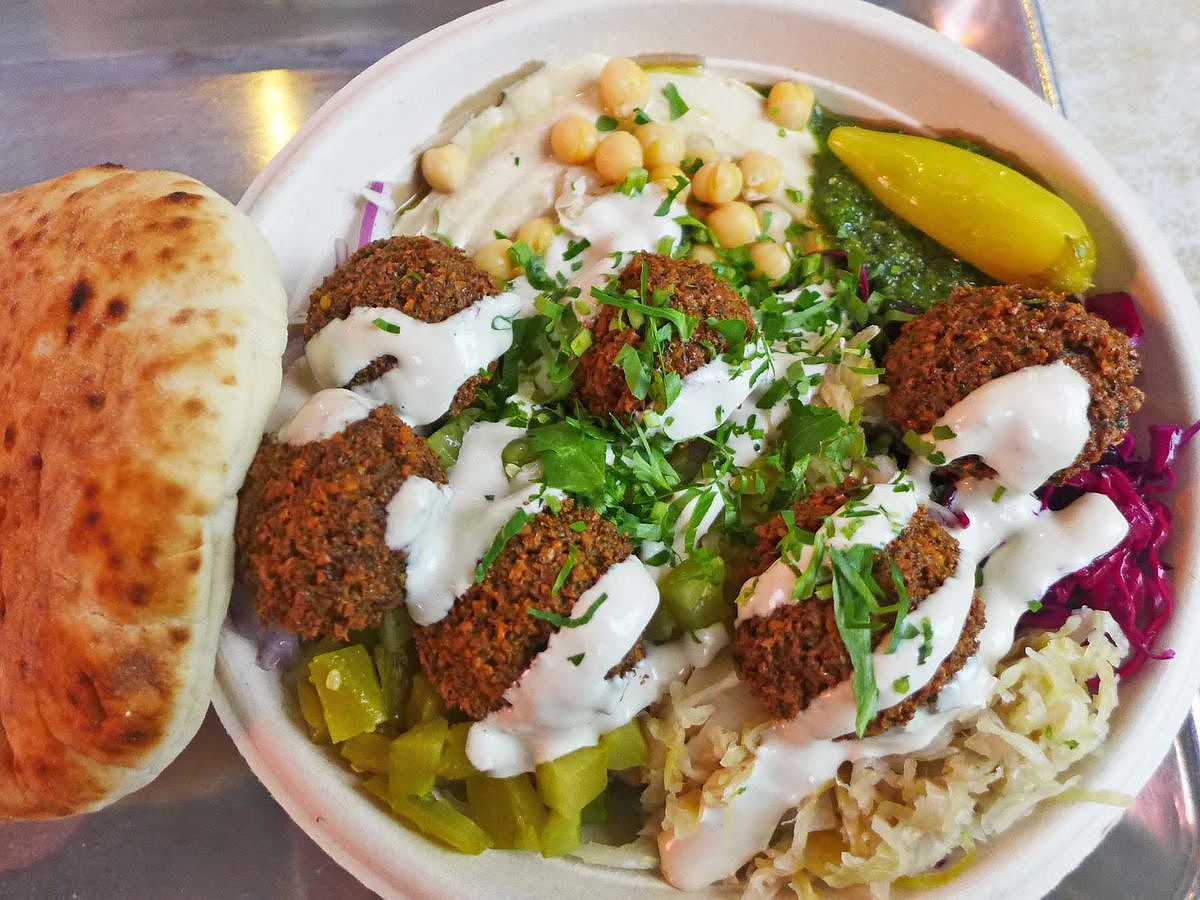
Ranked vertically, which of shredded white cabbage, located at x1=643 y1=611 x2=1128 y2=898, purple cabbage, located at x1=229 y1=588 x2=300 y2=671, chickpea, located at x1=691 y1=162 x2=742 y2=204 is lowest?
purple cabbage, located at x1=229 y1=588 x2=300 y2=671

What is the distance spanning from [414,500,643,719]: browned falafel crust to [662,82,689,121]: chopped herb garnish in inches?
66.5

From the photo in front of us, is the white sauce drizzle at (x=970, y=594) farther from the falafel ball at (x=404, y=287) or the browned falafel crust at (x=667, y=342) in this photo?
the falafel ball at (x=404, y=287)

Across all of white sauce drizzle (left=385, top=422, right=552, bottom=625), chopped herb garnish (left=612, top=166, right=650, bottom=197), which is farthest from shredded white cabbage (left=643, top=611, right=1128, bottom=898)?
chopped herb garnish (left=612, top=166, right=650, bottom=197)

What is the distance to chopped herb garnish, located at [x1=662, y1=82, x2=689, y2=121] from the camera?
3.02 m

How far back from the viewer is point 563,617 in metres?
2.06

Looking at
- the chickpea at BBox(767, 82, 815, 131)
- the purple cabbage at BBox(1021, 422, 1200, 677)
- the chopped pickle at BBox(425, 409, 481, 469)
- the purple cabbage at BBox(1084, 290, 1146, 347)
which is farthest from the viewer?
the chickpea at BBox(767, 82, 815, 131)

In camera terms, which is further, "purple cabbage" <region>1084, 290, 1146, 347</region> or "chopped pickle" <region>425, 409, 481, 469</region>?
"purple cabbage" <region>1084, 290, 1146, 347</region>

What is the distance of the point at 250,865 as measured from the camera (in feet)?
9.05

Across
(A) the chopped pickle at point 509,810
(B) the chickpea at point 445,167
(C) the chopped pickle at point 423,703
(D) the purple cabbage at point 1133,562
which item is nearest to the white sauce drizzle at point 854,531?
(D) the purple cabbage at point 1133,562

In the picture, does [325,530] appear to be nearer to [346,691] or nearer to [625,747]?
[346,691]

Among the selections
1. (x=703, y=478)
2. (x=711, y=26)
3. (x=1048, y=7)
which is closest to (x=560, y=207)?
(x=711, y=26)

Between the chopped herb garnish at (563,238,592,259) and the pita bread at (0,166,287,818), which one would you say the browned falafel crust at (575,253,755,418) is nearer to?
the chopped herb garnish at (563,238,592,259)

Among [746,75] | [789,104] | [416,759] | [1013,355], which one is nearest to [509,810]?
[416,759]

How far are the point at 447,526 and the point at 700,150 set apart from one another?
1751 mm
